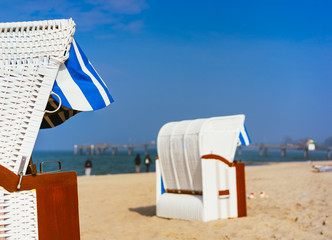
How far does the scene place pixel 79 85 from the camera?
143 inches

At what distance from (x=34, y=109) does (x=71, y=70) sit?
50 cm

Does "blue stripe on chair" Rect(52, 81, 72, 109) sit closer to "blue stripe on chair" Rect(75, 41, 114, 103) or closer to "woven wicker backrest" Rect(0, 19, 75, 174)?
"woven wicker backrest" Rect(0, 19, 75, 174)

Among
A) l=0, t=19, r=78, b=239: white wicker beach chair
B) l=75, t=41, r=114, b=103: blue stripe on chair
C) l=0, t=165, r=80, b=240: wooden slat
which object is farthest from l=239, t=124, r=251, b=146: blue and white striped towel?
l=0, t=19, r=78, b=239: white wicker beach chair

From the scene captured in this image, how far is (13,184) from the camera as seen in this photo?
321 centimetres

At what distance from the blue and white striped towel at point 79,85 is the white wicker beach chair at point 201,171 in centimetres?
428

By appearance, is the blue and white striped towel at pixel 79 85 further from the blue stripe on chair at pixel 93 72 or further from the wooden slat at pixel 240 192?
the wooden slat at pixel 240 192

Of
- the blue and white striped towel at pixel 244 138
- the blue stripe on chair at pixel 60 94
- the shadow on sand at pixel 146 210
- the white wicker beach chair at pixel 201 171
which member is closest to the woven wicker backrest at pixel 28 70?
the blue stripe on chair at pixel 60 94

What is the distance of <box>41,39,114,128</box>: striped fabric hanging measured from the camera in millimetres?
3547

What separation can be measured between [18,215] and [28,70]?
1212 millimetres

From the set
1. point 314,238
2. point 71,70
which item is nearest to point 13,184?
point 71,70

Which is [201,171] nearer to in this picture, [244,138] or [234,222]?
[234,222]

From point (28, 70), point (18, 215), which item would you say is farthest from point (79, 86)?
point (18, 215)

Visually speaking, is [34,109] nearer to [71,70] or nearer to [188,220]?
[71,70]

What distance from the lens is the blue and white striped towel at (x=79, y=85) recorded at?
11.6 feet
